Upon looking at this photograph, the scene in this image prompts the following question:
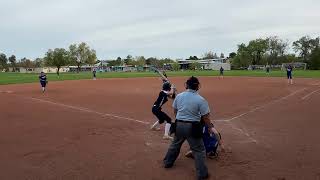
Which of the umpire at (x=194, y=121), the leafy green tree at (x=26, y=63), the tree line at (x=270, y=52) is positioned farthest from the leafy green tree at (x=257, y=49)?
the umpire at (x=194, y=121)

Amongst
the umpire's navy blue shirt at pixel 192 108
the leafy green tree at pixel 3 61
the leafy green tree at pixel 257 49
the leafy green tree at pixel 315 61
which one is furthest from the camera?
the leafy green tree at pixel 3 61

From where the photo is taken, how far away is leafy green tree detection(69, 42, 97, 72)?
416ft

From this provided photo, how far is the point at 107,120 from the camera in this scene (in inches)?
515

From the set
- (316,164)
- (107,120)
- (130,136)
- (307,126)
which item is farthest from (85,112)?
(316,164)

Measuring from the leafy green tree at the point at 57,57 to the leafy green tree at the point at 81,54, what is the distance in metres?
4.39

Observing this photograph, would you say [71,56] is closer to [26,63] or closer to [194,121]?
[26,63]

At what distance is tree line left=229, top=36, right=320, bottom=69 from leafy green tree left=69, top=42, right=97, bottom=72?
45.5 m

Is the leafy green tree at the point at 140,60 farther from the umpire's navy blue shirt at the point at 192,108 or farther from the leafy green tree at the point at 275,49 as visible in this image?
the umpire's navy blue shirt at the point at 192,108

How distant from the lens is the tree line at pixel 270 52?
127 m

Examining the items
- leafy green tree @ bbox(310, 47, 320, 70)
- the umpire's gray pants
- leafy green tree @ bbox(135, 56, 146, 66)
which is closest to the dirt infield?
the umpire's gray pants

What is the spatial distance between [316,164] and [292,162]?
1.32ft

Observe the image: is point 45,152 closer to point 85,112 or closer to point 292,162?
point 292,162

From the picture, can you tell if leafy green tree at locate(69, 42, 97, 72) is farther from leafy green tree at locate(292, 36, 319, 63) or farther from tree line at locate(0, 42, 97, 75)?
leafy green tree at locate(292, 36, 319, 63)

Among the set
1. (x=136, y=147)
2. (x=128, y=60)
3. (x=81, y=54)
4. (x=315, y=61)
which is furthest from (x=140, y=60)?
(x=136, y=147)
